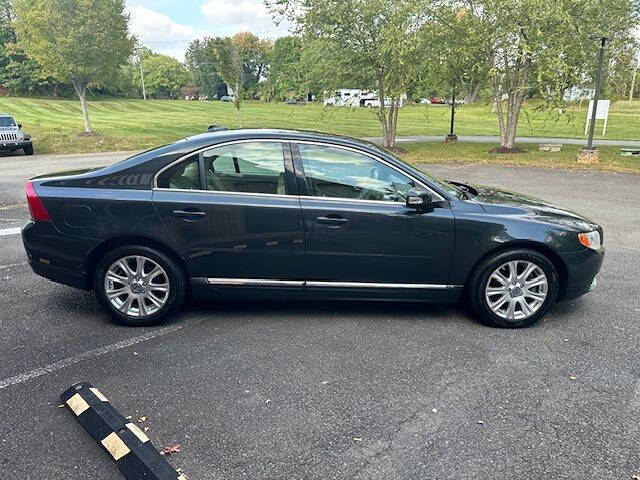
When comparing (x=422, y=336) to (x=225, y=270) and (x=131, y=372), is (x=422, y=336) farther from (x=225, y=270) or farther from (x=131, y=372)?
(x=131, y=372)

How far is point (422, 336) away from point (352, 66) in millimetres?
15692

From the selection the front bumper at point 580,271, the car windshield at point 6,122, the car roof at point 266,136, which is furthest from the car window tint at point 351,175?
the car windshield at point 6,122

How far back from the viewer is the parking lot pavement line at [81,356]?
3.31 meters

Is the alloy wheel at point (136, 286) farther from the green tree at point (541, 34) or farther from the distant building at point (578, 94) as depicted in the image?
the distant building at point (578, 94)

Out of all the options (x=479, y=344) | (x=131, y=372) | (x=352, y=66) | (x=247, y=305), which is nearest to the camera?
(x=131, y=372)

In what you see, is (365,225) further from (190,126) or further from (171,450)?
(190,126)

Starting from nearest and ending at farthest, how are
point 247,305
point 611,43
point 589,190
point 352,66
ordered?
point 247,305
point 589,190
point 611,43
point 352,66

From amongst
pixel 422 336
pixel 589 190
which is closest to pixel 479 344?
pixel 422 336

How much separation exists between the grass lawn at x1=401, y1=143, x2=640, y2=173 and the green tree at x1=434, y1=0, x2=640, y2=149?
2.15m

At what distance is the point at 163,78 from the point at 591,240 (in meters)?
100

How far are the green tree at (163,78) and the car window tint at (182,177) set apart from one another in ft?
299

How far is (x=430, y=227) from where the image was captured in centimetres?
404

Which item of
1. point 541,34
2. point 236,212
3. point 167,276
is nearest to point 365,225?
point 236,212

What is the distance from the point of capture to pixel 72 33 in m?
19.1
